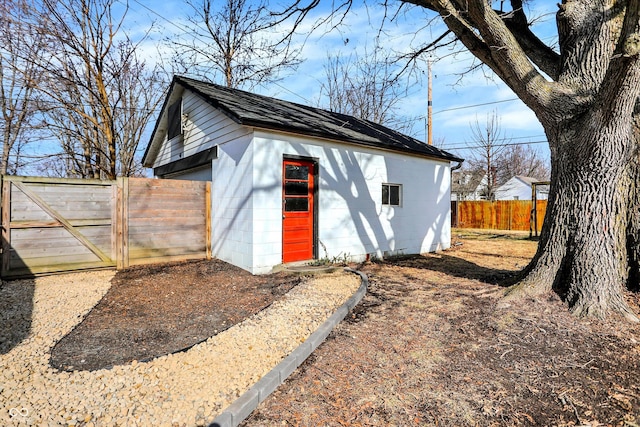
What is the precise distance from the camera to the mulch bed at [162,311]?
308 cm

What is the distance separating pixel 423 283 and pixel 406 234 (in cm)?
355

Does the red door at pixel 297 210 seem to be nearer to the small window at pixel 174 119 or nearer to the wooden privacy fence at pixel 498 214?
the small window at pixel 174 119

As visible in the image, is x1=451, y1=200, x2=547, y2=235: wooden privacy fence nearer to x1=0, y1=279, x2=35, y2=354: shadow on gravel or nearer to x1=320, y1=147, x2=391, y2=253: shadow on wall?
x1=320, y1=147, x2=391, y2=253: shadow on wall

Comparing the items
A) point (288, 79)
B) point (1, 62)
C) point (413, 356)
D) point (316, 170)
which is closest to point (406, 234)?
point (316, 170)

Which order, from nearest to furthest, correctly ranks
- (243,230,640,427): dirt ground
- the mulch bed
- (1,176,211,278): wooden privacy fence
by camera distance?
1. (243,230,640,427): dirt ground
2. the mulch bed
3. (1,176,211,278): wooden privacy fence

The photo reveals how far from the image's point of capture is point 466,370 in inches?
110

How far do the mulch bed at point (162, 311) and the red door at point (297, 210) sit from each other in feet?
2.75

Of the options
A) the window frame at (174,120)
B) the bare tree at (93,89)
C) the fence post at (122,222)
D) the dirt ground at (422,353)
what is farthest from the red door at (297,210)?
the bare tree at (93,89)

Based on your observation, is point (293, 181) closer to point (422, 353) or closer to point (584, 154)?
point (422, 353)

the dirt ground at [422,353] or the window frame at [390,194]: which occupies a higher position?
the window frame at [390,194]

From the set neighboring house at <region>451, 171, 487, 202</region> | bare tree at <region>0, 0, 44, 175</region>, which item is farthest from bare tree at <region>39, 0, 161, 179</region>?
neighboring house at <region>451, 171, 487, 202</region>

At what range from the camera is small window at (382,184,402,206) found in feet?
27.8

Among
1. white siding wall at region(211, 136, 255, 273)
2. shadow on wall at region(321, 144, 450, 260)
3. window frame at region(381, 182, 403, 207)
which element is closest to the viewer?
white siding wall at region(211, 136, 255, 273)

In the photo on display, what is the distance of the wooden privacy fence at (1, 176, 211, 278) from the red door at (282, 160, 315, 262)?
2143mm
